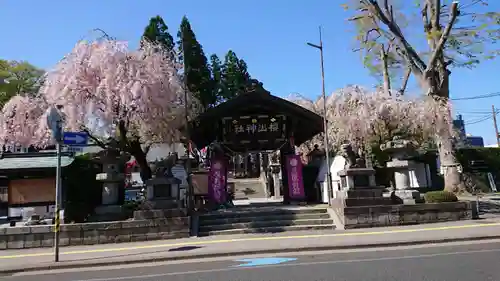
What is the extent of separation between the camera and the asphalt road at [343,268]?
6.73 meters

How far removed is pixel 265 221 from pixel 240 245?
307 centimetres

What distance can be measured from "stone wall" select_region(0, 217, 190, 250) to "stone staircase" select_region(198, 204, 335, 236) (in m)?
1.21

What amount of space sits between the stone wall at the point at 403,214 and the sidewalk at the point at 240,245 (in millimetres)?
540

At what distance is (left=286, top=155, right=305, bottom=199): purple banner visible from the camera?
18.2 meters

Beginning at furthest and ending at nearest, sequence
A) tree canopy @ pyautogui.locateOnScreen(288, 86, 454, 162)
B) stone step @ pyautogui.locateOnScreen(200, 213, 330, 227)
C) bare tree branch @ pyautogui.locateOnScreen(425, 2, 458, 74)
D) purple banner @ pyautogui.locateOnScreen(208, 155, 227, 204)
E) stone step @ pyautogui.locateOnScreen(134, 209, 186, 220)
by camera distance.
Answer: tree canopy @ pyautogui.locateOnScreen(288, 86, 454, 162) < bare tree branch @ pyautogui.locateOnScreen(425, 2, 458, 74) < purple banner @ pyautogui.locateOnScreen(208, 155, 227, 204) < stone step @ pyautogui.locateOnScreen(200, 213, 330, 227) < stone step @ pyautogui.locateOnScreen(134, 209, 186, 220)

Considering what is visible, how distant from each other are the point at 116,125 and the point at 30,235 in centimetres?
556

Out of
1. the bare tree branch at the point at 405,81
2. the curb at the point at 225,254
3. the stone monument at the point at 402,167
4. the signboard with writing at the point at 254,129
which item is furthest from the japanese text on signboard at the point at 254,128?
the bare tree branch at the point at 405,81

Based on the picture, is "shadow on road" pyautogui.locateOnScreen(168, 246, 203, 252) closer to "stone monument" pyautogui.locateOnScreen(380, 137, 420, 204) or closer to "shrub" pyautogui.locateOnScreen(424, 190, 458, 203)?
"stone monument" pyautogui.locateOnScreen(380, 137, 420, 204)

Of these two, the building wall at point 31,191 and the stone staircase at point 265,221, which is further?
the building wall at point 31,191

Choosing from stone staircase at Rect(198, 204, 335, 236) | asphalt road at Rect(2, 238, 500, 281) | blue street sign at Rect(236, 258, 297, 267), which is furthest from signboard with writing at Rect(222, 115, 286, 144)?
blue street sign at Rect(236, 258, 297, 267)

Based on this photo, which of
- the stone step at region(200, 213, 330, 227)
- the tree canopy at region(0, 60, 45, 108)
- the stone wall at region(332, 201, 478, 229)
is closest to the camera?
the stone wall at region(332, 201, 478, 229)

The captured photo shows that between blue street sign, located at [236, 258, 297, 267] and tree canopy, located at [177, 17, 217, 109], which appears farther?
tree canopy, located at [177, 17, 217, 109]

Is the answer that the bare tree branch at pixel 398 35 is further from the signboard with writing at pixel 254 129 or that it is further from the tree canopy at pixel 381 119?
the signboard with writing at pixel 254 129

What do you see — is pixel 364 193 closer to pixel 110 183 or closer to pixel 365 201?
pixel 365 201
